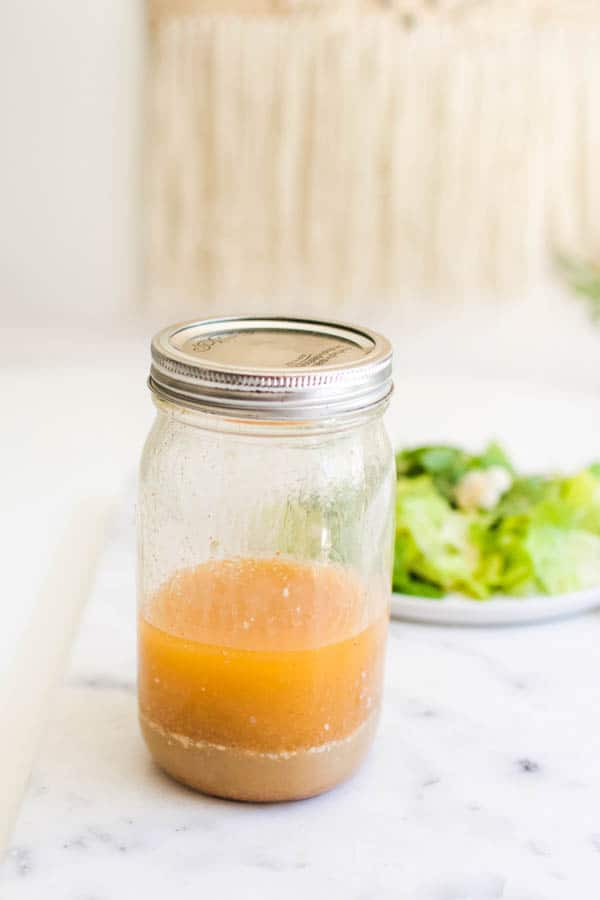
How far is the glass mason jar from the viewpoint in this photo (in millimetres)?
667

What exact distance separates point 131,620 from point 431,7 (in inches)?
57.3

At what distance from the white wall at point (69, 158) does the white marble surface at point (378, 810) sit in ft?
5.14

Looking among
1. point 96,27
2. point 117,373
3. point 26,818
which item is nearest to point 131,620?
point 26,818

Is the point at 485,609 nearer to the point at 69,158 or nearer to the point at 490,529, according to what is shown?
the point at 490,529

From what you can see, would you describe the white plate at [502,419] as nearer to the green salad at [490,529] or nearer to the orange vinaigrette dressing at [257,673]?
the green salad at [490,529]

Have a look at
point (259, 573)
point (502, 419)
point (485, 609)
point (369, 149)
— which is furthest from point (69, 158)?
point (259, 573)

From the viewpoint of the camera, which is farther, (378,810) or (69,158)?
(69,158)

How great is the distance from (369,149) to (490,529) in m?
1.18

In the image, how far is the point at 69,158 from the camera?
230 cm

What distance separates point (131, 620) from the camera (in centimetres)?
94

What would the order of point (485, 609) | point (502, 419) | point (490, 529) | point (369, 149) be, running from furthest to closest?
point (369, 149) → point (502, 419) → point (490, 529) → point (485, 609)

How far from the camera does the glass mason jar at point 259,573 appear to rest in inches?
26.3

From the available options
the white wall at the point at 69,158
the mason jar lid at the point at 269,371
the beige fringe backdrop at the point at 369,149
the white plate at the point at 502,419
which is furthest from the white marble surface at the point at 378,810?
the white wall at the point at 69,158

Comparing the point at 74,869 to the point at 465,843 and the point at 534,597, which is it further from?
the point at 534,597
